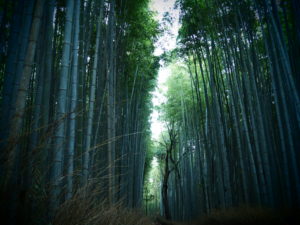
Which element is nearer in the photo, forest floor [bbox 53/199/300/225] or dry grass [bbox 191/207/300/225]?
forest floor [bbox 53/199/300/225]

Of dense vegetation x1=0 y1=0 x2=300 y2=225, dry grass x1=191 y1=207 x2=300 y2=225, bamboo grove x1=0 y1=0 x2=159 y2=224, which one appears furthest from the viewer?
dry grass x1=191 y1=207 x2=300 y2=225

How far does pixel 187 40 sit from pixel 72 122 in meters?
4.44

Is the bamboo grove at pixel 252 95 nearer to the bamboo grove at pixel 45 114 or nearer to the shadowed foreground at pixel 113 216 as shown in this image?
the shadowed foreground at pixel 113 216

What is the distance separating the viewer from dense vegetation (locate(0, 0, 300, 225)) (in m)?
1.16

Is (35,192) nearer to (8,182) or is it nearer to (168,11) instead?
(8,182)

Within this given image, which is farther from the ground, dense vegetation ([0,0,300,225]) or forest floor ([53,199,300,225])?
dense vegetation ([0,0,300,225])

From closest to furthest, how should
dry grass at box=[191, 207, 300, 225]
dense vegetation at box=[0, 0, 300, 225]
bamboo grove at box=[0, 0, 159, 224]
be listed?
bamboo grove at box=[0, 0, 159, 224], dense vegetation at box=[0, 0, 300, 225], dry grass at box=[191, 207, 300, 225]

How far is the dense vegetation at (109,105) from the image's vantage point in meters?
1.16

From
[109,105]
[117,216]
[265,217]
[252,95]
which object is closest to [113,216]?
[117,216]

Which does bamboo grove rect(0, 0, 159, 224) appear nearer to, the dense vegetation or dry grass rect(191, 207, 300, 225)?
the dense vegetation

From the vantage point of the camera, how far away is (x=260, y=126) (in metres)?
3.29

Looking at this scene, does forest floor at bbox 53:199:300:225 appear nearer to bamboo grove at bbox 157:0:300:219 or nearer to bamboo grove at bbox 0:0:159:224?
bamboo grove at bbox 0:0:159:224

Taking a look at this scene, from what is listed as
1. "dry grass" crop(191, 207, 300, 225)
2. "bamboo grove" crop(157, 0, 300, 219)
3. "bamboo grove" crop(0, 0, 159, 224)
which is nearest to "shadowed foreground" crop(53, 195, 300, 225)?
"dry grass" crop(191, 207, 300, 225)

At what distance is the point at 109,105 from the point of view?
299cm
